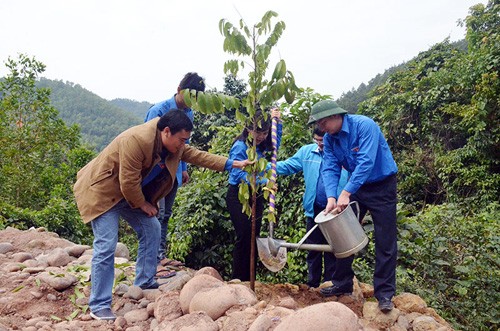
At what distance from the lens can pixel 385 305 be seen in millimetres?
3451

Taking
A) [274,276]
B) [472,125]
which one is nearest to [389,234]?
[274,276]

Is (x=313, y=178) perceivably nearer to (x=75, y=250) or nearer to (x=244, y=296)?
(x=244, y=296)

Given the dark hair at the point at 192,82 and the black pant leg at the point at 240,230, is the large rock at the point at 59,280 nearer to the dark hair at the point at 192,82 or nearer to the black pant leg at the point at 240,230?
the black pant leg at the point at 240,230

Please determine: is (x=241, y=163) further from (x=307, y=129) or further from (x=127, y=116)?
(x=127, y=116)

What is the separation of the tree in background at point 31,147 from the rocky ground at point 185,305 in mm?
4690

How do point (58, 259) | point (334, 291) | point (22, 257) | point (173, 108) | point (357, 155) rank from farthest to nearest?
1. point (22, 257)
2. point (58, 259)
3. point (173, 108)
4. point (334, 291)
5. point (357, 155)

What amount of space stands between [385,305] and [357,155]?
118 cm

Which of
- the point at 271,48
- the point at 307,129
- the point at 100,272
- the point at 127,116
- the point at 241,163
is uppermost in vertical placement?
the point at 127,116

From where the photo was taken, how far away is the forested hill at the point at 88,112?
39.6 metres

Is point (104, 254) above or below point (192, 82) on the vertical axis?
below

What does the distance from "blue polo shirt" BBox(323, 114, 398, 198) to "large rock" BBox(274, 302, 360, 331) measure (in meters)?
1.26

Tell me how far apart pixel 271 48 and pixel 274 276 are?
2894 mm

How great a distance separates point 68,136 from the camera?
11023 millimetres

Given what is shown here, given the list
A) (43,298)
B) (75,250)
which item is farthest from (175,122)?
(75,250)
